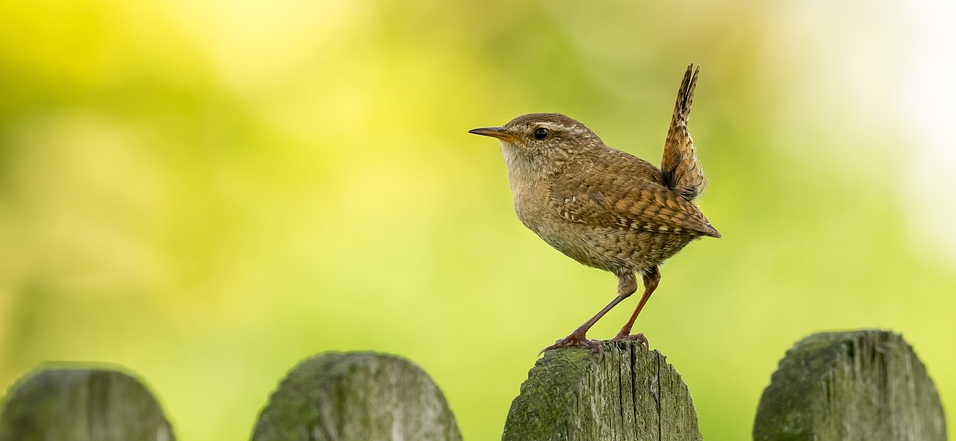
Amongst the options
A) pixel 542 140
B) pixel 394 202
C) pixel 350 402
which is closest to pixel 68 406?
pixel 350 402

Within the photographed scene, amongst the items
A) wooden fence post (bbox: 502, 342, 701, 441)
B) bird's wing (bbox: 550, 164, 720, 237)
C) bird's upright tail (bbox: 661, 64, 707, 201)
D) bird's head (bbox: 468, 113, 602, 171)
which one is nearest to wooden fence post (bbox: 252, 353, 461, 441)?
wooden fence post (bbox: 502, 342, 701, 441)

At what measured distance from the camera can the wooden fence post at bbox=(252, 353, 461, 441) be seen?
187cm

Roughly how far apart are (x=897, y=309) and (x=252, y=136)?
3786 millimetres

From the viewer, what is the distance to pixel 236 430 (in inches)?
208

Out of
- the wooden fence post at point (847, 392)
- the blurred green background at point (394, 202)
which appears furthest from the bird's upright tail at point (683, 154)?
the wooden fence post at point (847, 392)

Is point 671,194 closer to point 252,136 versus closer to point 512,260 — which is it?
point 512,260

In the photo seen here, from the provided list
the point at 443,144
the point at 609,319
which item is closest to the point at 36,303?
the point at 443,144

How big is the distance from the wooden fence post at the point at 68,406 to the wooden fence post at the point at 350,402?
0.91ft

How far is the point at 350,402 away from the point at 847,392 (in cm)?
118

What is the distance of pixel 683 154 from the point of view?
464cm

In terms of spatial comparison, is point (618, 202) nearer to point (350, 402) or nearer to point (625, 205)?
point (625, 205)

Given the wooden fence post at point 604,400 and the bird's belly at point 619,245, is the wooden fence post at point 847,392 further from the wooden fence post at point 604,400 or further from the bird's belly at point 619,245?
the bird's belly at point 619,245

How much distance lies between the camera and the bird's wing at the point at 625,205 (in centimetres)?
429

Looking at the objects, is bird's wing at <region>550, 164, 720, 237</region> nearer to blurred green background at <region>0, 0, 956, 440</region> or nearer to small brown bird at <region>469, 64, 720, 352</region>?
small brown bird at <region>469, 64, 720, 352</region>
